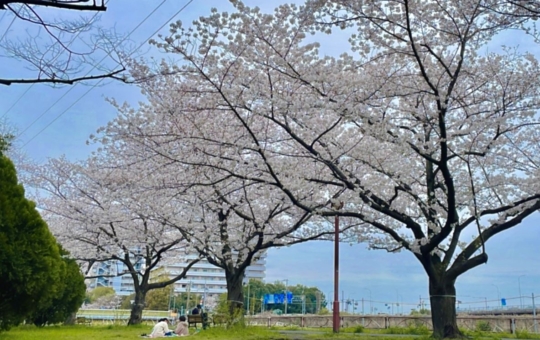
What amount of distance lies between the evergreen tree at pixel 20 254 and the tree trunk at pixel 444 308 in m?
7.33

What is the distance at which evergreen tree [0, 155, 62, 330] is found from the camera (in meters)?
7.39

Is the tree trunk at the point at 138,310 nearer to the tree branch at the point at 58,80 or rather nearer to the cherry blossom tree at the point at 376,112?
the cherry blossom tree at the point at 376,112

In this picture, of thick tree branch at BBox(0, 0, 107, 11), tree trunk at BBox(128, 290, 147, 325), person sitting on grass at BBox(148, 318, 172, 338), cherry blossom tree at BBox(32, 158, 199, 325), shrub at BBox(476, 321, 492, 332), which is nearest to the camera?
thick tree branch at BBox(0, 0, 107, 11)

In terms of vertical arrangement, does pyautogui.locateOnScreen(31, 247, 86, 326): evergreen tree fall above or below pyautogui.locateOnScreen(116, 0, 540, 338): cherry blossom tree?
below

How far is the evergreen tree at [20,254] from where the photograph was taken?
24.2 feet

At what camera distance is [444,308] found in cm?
994

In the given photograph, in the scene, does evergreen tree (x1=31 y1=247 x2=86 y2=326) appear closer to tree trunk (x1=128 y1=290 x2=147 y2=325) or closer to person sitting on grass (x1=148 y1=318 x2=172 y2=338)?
tree trunk (x1=128 y1=290 x2=147 y2=325)

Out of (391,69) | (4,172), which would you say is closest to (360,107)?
(391,69)

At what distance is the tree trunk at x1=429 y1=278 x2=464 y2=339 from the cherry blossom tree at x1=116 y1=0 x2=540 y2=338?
20 mm

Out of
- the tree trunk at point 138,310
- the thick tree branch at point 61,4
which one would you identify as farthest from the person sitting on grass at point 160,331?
the thick tree branch at point 61,4

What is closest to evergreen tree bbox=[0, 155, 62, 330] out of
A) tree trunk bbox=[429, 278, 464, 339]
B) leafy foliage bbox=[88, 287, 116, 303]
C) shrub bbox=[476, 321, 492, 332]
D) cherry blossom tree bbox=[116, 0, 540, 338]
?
cherry blossom tree bbox=[116, 0, 540, 338]

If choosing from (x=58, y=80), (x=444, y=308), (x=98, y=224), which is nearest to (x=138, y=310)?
(x=98, y=224)

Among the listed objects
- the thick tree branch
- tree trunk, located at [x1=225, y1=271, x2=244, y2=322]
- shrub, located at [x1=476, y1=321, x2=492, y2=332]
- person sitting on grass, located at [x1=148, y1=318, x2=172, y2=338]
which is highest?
the thick tree branch

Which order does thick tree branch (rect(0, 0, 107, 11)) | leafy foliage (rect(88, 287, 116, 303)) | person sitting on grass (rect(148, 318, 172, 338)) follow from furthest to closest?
1. leafy foliage (rect(88, 287, 116, 303))
2. person sitting on grass (rect(148, 318, 172, 338))
3. thick tree branch (rect(0, 0, 107, 11))
